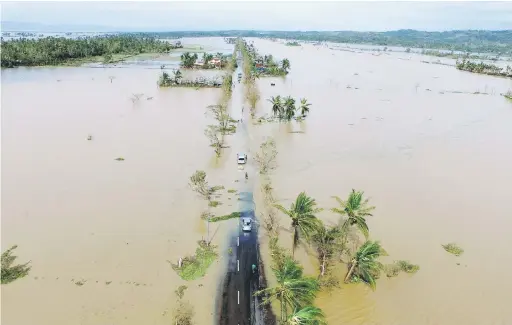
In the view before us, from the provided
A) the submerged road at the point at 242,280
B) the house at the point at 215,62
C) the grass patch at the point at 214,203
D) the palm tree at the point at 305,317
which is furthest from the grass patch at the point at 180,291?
the house at the point at 215,62

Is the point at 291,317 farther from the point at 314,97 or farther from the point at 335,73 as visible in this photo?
the point at 335,73

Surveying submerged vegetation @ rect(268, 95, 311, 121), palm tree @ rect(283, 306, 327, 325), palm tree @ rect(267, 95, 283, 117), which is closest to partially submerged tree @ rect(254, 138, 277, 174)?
submerged vegetation @ rect(268, 95, 311, 121)

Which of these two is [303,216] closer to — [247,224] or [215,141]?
[247,224]

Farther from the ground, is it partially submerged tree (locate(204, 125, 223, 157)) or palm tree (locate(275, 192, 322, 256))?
palm tree (locate(275, 192, 322, 256))

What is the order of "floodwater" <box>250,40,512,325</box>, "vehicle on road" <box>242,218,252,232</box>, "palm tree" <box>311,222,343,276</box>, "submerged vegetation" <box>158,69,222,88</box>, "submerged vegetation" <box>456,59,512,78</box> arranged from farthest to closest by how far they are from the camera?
"submerged vegetation" <box>456,59,512,78</box>
"submerged vegetation" <box>158,69,222,88</box>
"vehicle on road" <box>242,218,252,232</box>
"palm tree" <box>311,222,343,276</box>
"floodwater" <box>250,40,512,325</box>

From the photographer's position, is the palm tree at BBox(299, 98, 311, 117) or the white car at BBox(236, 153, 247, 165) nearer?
the white car at BBox(236, 153, 247, 165)

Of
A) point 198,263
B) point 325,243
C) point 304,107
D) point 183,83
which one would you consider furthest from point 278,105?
point 198,263

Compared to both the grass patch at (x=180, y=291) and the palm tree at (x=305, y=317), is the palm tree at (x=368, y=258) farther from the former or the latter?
the grass patch at (x=180, y=291)

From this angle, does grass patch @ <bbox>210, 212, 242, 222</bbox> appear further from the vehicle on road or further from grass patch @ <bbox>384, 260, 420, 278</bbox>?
grass patch @ <bbox>384, 260, 420, 278</bbox>
